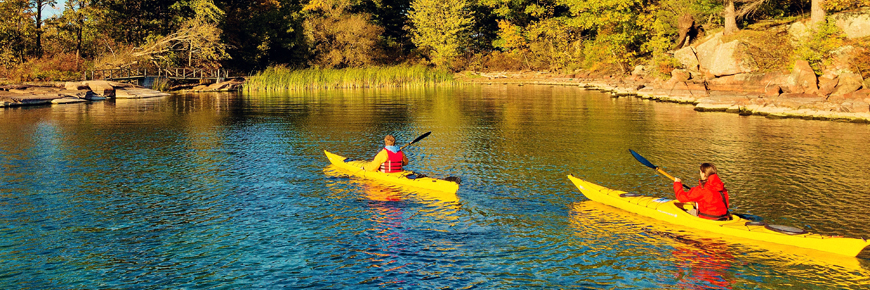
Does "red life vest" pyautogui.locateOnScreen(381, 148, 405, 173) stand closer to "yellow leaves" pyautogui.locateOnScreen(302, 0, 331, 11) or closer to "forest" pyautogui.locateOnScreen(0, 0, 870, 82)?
"forest" pyautogui.locateOnScreen(0, 0, 870, 82)

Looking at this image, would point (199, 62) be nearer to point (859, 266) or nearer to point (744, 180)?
point (744, 180)

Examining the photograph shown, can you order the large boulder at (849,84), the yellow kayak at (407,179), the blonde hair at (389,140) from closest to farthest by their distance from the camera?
1. the yellow kayak at (407,179)
2. the blonde hair at (389,140)
3. the large boulder at (849,84)

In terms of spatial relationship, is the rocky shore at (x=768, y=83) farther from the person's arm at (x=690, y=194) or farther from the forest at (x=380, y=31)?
the person's arm at (x=690, y=194)

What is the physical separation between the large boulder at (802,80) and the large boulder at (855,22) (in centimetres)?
314

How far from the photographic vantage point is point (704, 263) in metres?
10.2

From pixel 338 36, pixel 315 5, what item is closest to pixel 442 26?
pixel 338 36

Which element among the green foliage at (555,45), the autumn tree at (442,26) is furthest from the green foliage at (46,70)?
the green foliage at (555,45)

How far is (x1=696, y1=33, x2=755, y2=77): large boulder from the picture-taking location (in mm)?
38750

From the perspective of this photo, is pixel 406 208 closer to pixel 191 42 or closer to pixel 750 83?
pixel 750 83

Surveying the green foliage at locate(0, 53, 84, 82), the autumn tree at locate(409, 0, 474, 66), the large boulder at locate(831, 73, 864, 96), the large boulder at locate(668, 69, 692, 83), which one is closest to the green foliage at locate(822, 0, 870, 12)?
the large boulder at locate(831, 73, 864, 96)

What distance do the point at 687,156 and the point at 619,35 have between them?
3979 centimetres

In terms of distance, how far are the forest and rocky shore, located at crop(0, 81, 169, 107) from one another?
4.22 meters

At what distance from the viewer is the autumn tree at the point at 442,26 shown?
3004 inches

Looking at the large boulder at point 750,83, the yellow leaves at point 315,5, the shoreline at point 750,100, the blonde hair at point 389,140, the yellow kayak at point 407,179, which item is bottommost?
the yellow kayak at point 407,179
